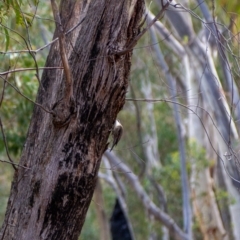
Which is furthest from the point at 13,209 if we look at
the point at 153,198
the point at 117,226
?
the point at 153,198

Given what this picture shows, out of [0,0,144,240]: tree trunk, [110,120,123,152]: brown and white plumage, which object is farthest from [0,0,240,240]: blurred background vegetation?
[110,120,123,152]: brown and white plumage

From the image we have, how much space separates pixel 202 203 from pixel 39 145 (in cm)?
806

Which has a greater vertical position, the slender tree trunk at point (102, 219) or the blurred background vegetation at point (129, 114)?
the blurred background vegetation at point (129, 114)

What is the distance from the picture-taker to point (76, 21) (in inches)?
114

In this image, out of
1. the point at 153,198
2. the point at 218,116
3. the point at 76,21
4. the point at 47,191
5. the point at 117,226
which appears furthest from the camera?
the point at 153,198

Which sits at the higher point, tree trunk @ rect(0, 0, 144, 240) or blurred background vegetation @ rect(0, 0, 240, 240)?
blurred background vegetation @ rect(0, 0, 240, 240)

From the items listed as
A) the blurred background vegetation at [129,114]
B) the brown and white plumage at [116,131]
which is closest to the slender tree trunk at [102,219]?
the blurred background vegetation at [129,114]

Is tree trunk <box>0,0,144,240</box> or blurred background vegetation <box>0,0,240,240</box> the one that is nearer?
tree trunk <box>0,0,144,240</box>

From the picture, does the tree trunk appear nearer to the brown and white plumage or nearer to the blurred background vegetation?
the brown and white plumage

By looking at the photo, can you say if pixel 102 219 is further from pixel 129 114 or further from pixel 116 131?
pixel 116 131

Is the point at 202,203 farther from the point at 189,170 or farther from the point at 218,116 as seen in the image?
the point at 218,116

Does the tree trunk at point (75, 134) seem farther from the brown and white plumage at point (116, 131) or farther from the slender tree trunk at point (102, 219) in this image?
the slender tree trunk at point (102, 219)

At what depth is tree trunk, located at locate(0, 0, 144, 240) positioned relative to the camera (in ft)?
8.68

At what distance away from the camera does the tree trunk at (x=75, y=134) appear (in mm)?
2646
